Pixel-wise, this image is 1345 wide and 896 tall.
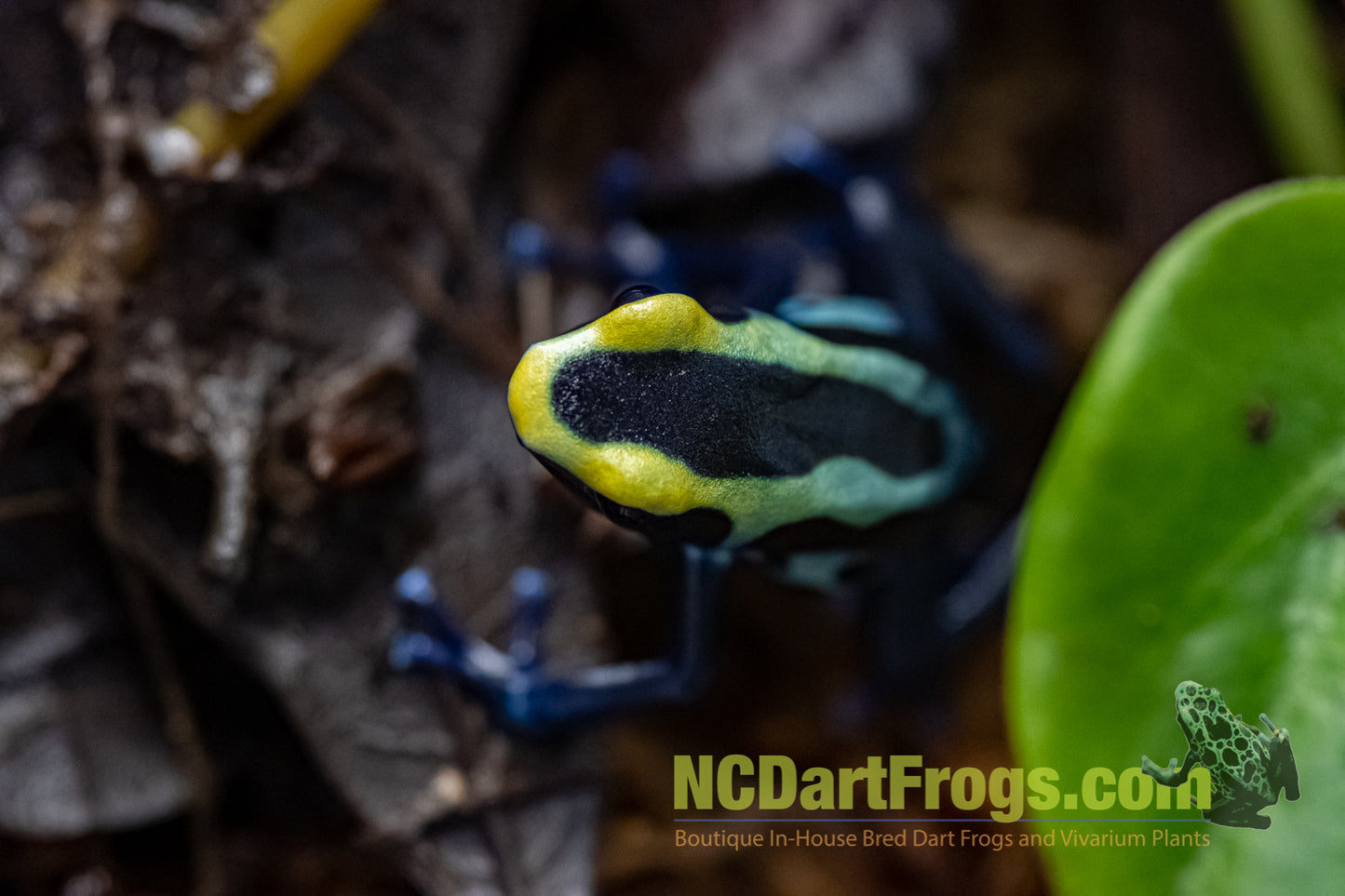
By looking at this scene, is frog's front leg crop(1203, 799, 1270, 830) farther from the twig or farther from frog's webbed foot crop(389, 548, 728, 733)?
the twig

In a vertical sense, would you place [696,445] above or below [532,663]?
above

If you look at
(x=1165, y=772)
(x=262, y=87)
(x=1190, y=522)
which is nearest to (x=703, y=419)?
(x=1190, y=522)

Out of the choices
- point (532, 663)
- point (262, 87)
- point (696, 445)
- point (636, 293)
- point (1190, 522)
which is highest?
point (262, 87)

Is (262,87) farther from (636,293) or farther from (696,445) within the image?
(696,445)

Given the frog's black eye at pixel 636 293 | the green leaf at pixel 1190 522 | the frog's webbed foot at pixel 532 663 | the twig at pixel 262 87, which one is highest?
the twig at pixel 262 87

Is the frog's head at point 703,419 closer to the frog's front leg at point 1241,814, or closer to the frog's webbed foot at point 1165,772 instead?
the frog's webbed foot at point 1165,772

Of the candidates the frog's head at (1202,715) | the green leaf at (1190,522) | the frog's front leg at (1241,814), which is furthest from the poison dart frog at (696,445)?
the frog's front leg at (1241,814)
